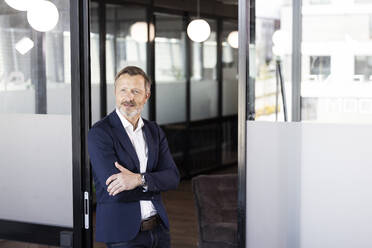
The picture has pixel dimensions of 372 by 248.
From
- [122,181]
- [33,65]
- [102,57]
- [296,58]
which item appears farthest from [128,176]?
[102,57]

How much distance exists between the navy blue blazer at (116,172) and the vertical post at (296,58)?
2.89ft

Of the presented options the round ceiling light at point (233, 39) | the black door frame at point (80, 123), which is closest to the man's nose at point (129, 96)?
the black door frame at point (80, 123)

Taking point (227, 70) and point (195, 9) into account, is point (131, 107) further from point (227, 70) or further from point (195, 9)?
point (227, 70)

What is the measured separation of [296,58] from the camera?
3.30 metres

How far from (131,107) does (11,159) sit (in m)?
1.52

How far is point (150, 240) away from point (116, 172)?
1.15 ft

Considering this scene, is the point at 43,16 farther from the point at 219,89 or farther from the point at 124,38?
the point at 219,89

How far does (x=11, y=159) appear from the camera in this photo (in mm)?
3965

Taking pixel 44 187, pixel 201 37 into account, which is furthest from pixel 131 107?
pixel 201 37

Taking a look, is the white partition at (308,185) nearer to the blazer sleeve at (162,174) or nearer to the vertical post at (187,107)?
the blazer sleeve at (162,174)

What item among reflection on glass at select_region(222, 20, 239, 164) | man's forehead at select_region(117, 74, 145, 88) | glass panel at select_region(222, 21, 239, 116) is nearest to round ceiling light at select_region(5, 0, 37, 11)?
man's forehead at select_region(117, 74, 145, 88)

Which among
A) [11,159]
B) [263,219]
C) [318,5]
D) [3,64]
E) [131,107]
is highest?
[318,5]

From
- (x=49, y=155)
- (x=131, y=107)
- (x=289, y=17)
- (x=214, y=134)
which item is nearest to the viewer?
(x=131, y=107)

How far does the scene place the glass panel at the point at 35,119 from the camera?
3.73 meters
